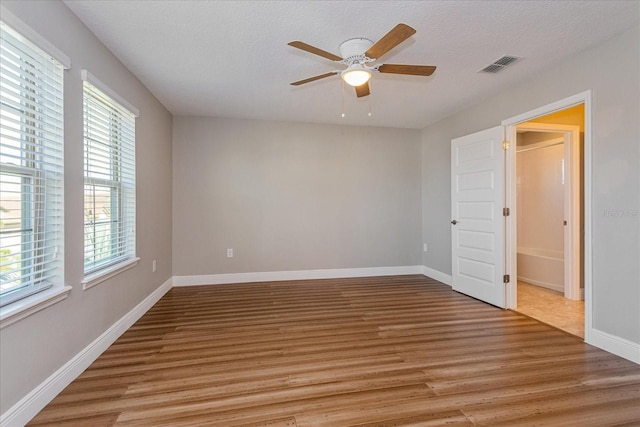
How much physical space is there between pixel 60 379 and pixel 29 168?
4.17 feet

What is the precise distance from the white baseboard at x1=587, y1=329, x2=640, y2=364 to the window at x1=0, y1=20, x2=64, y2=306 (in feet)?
12.9

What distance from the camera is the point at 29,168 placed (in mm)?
1717

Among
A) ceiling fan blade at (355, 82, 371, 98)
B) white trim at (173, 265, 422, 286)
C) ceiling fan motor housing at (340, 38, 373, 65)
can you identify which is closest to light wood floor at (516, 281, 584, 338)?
white trim at (173, 265, 422, 286)

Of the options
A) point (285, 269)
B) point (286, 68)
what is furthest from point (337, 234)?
point (286, 68)

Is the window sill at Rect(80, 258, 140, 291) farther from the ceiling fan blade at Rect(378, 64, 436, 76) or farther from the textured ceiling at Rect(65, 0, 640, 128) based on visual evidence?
the ceiling fan blade at Rect(378, 64, 436, 76)

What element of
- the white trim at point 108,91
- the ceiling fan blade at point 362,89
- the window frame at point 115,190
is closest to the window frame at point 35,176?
the white trim at point 108,91

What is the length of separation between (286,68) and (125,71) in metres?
1.47

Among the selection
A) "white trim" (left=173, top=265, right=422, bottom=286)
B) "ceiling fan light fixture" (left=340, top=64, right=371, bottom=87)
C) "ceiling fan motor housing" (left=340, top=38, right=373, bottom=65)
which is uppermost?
"ceiling fan motor housing" (left=340, top=38, right=373, bottom=65)

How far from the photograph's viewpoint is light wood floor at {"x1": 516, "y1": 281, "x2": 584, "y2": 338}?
3.00 metres

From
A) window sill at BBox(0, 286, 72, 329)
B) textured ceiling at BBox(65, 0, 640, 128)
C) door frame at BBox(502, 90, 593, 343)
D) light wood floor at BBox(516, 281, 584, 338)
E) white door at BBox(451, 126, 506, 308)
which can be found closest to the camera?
window sill at BBox(0, 286, 72, 329)

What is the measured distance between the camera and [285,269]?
15.6 ft

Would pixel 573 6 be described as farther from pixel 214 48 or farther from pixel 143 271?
pixel 143 271

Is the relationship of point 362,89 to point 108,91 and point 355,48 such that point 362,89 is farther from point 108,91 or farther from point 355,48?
point 108,91

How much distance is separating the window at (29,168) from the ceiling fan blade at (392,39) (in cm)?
197
